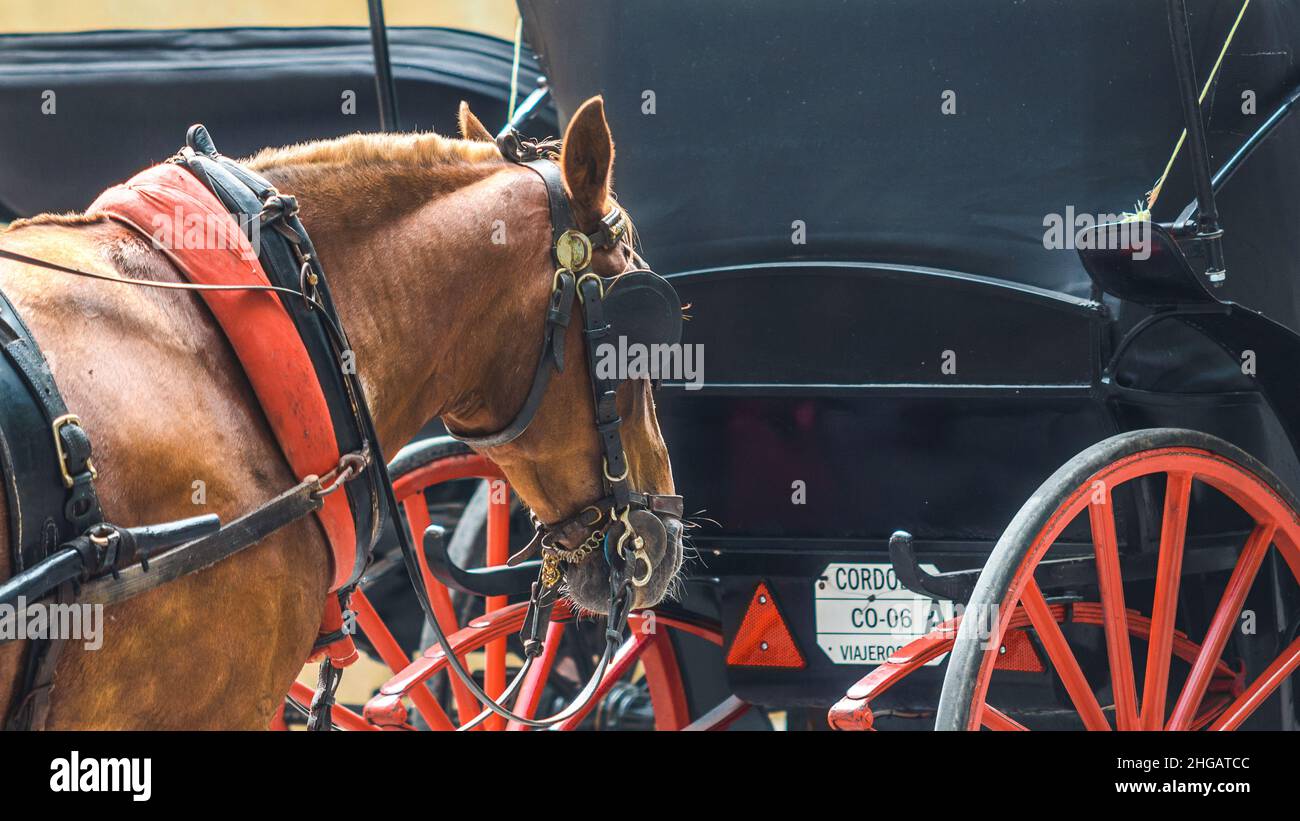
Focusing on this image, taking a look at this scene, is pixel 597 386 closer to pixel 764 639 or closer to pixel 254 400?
pixel 254 400

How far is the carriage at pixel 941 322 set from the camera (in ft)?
8.30

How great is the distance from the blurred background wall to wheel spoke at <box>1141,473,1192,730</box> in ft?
7.59

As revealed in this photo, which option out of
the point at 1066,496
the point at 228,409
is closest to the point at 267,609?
the point at 228,409

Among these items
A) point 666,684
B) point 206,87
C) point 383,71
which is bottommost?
Result: point 666,684

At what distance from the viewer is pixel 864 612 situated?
2.68m

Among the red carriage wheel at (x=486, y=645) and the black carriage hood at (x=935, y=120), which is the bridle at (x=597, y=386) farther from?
the black carriage hood at (x=935, y=120)

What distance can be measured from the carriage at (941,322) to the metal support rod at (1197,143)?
34 millimetres

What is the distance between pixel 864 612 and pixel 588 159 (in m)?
1.13

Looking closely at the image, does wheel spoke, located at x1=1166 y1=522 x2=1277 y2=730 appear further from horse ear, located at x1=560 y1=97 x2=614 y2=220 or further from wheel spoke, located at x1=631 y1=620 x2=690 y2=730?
horse ear, located at x1=560 y1=97 x2=614 y2=220

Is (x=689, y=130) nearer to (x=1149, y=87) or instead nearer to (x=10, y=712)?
(x=1149, y=87)

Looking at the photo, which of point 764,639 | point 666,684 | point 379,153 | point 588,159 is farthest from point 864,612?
point 379,153

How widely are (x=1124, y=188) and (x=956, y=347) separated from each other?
42 cm

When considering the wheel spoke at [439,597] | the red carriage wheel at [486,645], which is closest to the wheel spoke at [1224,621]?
the red carriage wheel at [486,645]

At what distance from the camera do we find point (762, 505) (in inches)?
108
